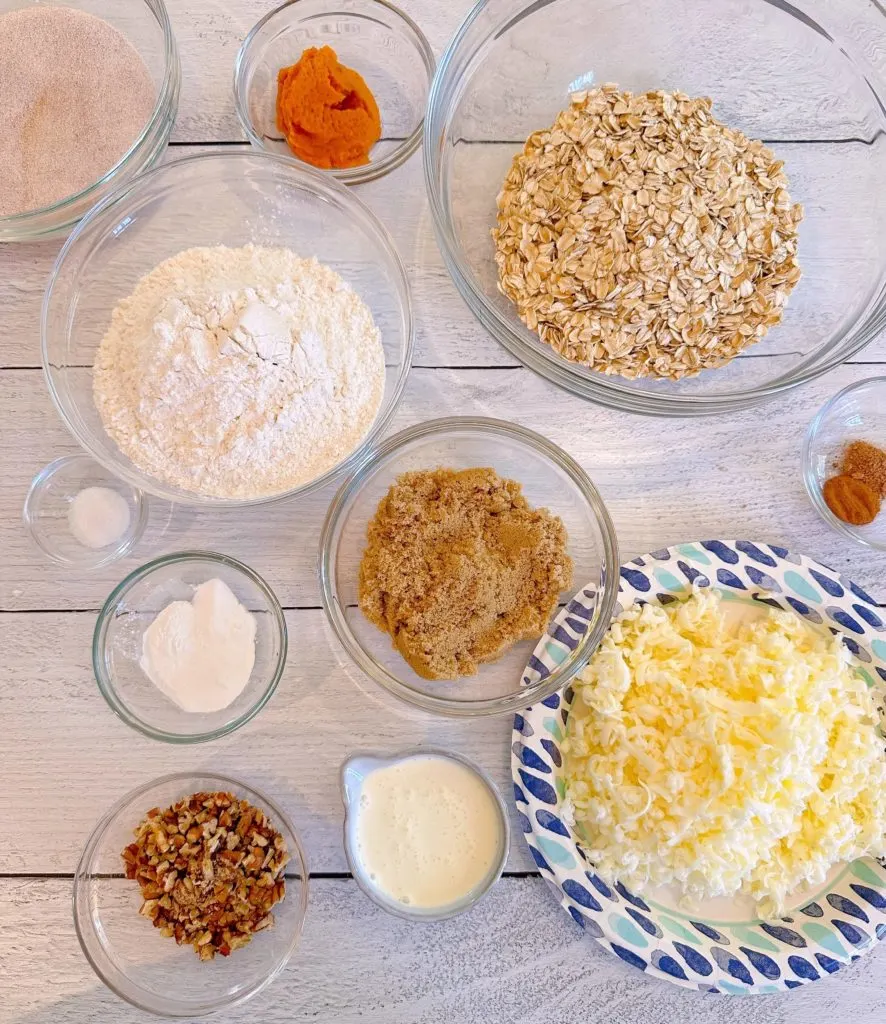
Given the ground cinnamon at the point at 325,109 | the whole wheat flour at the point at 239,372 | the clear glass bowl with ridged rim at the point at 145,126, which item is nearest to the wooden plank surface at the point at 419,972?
the whole wheat flour at the point at 239,372

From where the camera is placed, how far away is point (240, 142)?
146cm

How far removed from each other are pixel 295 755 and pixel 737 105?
150cm

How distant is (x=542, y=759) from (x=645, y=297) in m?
0.85

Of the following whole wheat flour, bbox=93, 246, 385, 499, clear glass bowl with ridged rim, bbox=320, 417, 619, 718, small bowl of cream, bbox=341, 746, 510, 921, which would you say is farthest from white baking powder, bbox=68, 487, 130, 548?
small bowl of cream, bbox=341, 746, 510, 921

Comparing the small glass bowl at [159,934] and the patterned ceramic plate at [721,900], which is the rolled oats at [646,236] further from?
the small glass bowl at [159,934]

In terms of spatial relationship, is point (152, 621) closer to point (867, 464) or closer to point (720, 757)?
point (720, 757)

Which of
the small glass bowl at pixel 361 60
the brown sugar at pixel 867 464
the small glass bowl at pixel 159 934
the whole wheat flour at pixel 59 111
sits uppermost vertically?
the small glass bowl at pixel 361 60

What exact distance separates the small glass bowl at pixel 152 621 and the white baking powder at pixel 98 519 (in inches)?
3.8

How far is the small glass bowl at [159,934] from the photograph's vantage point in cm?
136

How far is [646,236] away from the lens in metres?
1.20

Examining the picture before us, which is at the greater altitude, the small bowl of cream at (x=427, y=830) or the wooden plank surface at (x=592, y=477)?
the wooden plank surface at (x=592, y=477)

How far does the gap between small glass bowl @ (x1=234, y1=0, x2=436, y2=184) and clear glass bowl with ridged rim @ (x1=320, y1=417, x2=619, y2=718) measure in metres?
0.55

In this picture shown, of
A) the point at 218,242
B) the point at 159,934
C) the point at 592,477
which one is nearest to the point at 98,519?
the point at 218,242

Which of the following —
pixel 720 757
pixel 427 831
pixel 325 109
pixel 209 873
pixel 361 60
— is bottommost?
pixel 209 873
